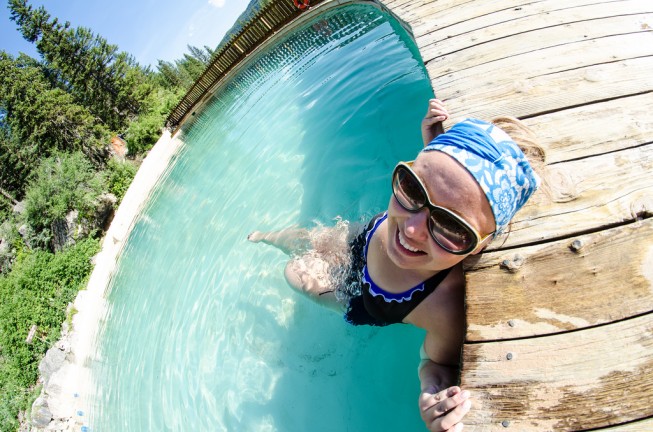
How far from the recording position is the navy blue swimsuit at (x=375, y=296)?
1.94 meters

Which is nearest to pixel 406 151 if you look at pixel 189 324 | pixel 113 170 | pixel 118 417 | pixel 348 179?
pixel 348 179

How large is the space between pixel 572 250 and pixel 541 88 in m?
1.23

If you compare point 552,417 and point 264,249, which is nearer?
point 552,417

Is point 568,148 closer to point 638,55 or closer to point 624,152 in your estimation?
point 624,152

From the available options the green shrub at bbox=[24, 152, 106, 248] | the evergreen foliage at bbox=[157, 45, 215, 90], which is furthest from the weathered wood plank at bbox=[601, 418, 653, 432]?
the evergreen foliage at bbox=[157, 45, 215, 90]

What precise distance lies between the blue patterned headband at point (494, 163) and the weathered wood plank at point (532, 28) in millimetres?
1671

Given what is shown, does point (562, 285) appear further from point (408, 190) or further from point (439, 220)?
point (408, 190)

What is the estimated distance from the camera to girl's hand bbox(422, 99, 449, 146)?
7.50 ft

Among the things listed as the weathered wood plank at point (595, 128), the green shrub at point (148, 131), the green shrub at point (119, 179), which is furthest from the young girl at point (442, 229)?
the green shrub at point (148, 131)

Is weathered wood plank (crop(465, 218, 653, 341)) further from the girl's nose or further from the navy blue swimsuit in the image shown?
the girl's nose

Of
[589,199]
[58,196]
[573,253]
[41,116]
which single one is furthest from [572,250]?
[41,116]

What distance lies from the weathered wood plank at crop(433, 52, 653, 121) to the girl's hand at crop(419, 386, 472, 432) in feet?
5.43

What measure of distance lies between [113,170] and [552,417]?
18.9 metres

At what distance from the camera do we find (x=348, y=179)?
16.0 feet
